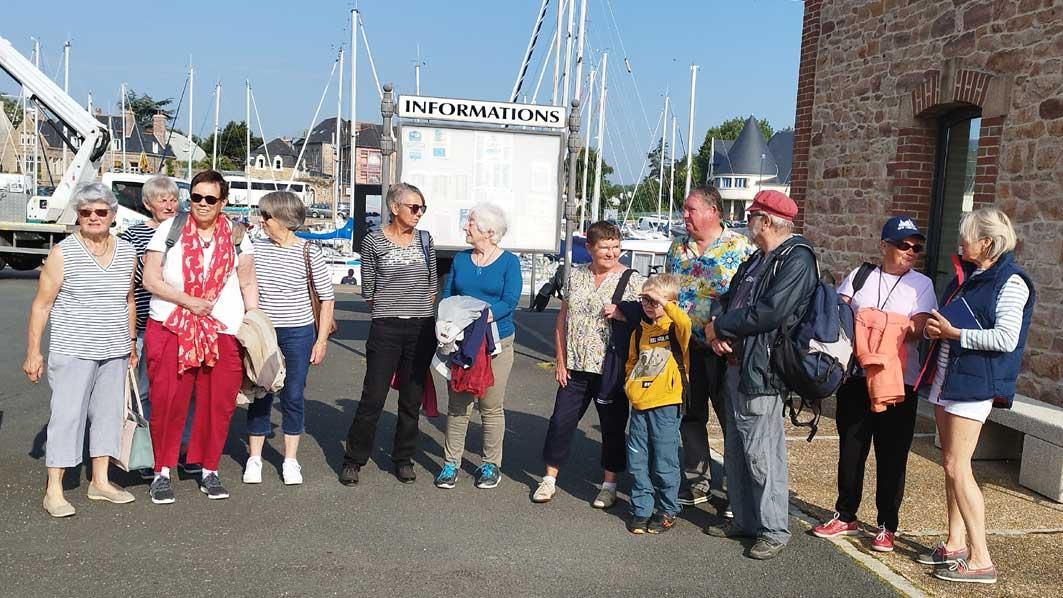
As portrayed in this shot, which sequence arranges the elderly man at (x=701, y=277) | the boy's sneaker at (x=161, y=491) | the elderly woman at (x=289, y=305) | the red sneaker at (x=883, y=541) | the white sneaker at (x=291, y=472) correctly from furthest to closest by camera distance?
1. the white sneaker at (x=291, y=472)
2. the elderly woman at (x=289, y=305)
3. the elderly man at (x=701, y=277)
4. the boy's sneaker at (x=161, y=491)
5. the red sneaker at (x=883, y=541)

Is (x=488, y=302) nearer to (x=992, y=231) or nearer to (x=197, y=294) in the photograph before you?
(x=197, y=294)

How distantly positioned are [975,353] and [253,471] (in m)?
4.31

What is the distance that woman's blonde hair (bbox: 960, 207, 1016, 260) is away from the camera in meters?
4.52

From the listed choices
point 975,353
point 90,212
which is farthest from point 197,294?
point 975,353

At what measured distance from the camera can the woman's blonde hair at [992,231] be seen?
14.8ft

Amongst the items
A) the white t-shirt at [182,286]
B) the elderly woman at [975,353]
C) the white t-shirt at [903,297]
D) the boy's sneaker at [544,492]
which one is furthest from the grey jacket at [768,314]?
the white t-shirt at [182,286]

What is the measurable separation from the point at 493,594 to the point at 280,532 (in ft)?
4.60

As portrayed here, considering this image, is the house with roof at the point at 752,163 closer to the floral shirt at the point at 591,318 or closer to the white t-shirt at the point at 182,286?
the floral shirt at the point at 591,318

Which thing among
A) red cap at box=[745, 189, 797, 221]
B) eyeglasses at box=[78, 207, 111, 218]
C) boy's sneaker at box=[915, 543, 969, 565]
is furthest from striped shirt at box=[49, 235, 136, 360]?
boy's sneaker at box=[915, 543, 969, 565]

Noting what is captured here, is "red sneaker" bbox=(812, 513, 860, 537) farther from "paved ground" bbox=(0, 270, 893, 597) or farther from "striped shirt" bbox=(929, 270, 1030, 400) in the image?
"striped shirt" bbox=(929, 270, 1030, 400)

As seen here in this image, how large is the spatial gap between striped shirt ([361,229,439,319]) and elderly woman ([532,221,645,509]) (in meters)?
0.97

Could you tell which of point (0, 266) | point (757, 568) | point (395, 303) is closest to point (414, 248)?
point (395, 303)

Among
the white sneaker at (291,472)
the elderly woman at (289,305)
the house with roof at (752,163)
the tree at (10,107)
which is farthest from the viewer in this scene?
the tree at (10,107)

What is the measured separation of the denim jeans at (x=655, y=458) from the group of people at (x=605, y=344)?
0.01 metres
